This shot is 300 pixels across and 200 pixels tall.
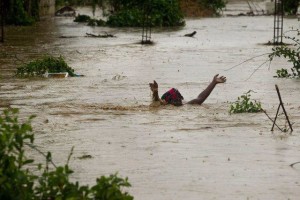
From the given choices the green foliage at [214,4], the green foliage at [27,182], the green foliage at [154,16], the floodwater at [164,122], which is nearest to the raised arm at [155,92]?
the floodwater at [164,122]

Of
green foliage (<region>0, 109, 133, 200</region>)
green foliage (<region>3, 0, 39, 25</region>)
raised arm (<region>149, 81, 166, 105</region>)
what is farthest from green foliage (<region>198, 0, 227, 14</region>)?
green foliage (<region>0, 109, 133, 200</region>)

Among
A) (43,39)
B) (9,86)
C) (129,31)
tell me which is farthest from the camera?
(129,31)

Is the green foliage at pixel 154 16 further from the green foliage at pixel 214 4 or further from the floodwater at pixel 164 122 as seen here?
the floodwater at pixel 164 122

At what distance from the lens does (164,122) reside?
12.8 meters

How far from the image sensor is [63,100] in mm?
15281

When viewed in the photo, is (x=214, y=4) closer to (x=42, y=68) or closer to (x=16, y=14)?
Answer: (x=16, y=14)

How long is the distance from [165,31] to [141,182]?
27648 mm

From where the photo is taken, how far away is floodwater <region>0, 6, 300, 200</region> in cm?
888

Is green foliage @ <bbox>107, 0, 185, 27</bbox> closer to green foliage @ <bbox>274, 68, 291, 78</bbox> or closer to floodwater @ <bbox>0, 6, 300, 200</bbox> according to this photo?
floodwater @ <bbox>0, 6, 300, 200</bbox>

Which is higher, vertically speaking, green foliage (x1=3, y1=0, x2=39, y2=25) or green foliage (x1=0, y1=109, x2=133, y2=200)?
green foliage (x1=0, y1=109, x2=133, y2=200)

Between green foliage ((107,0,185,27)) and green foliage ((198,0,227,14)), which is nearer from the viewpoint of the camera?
green foliage ((107,0,185,27))

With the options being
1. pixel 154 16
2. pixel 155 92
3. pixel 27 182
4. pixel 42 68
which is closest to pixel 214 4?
pixel 154 16

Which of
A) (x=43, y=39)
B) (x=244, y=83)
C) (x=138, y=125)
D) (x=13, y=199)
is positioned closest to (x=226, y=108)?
(x=138, y=125)

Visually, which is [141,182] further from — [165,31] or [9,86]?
[165,31]
